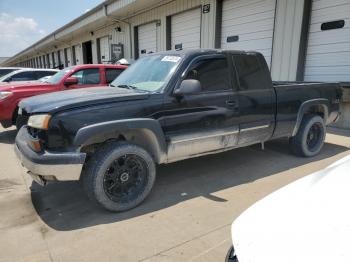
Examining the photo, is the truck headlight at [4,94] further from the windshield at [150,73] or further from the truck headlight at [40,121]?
the truck headlight at [40,121]

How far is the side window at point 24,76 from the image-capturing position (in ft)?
32.7

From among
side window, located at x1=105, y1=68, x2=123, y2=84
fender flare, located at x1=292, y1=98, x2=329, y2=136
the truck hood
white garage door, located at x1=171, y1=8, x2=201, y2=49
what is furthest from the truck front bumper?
white garage door, located at x1=171, y1=8, x2=201, y2=49

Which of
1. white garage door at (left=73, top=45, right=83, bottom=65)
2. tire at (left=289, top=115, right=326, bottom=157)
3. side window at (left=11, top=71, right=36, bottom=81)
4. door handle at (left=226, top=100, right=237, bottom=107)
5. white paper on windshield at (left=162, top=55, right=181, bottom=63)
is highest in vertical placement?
white garage door at (left=73, top=45, right=83, bottom=65)

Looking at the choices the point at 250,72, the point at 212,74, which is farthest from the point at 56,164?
the point at 250,72

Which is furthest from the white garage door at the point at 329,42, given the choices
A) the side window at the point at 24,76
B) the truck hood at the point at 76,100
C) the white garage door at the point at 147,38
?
the side window at the point at 24,76

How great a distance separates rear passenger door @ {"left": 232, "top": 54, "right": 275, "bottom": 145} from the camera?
4180 mm

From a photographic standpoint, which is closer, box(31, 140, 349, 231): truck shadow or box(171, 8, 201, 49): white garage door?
box(31, 140, 349, 231): truck shadow

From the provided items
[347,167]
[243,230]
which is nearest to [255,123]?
[347,167]

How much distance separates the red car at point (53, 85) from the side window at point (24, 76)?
2825 mm

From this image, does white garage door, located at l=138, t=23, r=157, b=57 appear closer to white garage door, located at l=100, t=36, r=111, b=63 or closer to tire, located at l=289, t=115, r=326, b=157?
white garage door, located at l=100, t=36, r=111, b=63

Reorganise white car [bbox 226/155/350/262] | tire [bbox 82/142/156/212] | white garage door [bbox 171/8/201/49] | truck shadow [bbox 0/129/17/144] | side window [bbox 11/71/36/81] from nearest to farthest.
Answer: white car [bbox 226/155/350/262] < tire [bbox 82/142/156/212] < truck shadow [bbox 0/129/17/144] < side window [bbox 11/71/36/81] < white garage door [bbox 171/8/201/49]

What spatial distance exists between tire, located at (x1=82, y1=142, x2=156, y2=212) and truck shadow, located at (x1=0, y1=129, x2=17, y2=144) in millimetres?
4454

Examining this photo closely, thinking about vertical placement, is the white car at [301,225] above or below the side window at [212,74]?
below

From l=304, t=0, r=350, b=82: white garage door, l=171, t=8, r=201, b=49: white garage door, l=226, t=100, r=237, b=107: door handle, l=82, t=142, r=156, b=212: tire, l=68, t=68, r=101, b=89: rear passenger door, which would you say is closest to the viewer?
l=82, t=142, r=156, b=212: tire
